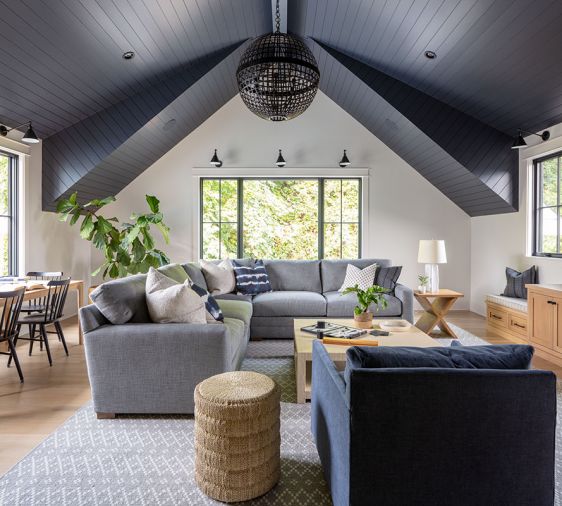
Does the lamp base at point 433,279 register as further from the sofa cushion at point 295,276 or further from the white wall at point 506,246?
the sofa cushion at point 295,276

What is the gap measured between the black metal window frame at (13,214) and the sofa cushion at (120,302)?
2.83m

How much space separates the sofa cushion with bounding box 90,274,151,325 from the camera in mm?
2568

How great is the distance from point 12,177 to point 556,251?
20.6 ft

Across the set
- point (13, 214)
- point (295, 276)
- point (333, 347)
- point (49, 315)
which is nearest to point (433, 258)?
point (295, 276)

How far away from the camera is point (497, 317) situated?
4.82 m

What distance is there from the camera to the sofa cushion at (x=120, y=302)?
257 cm

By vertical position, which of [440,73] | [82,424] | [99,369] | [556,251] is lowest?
[82,424]

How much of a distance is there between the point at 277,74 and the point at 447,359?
1700mm

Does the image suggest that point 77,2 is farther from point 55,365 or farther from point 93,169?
point 55,365

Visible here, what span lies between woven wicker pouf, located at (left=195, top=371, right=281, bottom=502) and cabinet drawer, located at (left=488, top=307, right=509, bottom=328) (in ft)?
12.5

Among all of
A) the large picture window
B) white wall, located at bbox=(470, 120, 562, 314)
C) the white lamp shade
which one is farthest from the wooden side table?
the large picture window

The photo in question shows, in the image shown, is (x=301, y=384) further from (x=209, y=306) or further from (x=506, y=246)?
(x=506, y=246)

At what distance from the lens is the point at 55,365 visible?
3.60 m

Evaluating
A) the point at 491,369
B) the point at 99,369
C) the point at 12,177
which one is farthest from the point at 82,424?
the point at 12,177
